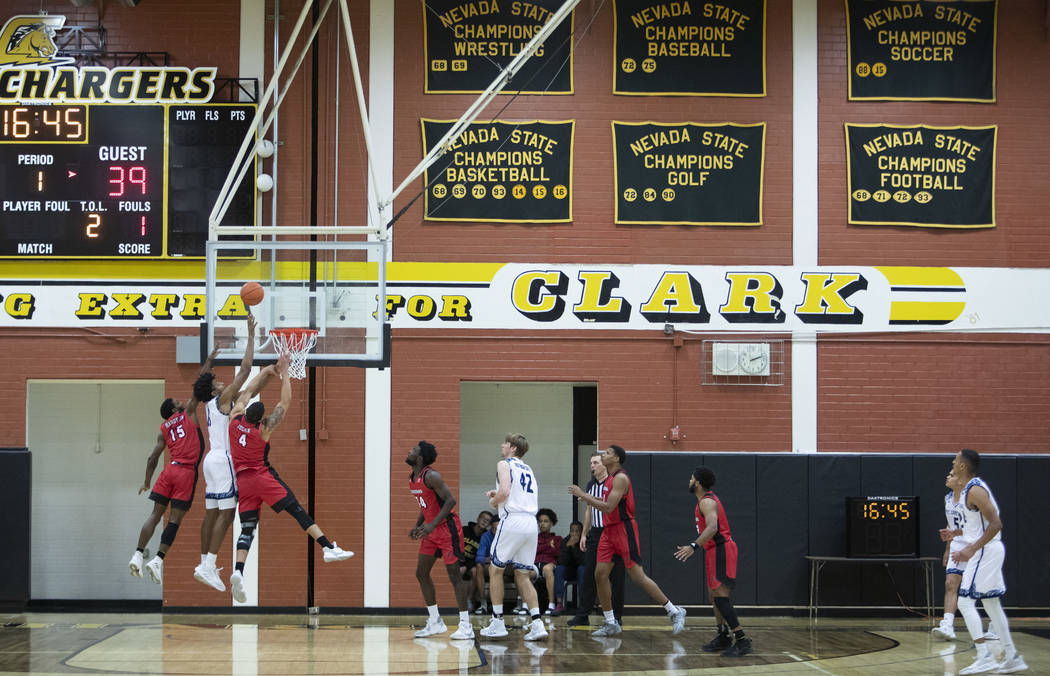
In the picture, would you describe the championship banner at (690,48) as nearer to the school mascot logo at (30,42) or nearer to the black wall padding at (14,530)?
the school mascot logo at (30,42)

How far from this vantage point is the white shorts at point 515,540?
10359mm

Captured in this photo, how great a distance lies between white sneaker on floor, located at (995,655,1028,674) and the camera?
942 centimetres

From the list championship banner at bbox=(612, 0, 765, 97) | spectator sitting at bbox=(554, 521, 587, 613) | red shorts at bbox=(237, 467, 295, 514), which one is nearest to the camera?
red shorts at bbox=(237, 467, 295, 514)

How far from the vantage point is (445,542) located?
10.5 m

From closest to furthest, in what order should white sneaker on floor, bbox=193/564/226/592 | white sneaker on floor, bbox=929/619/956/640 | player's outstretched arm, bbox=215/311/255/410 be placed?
1. player's outstretched arm, bbox=215/311/255/410
2. white sneaker on floor, bbox=193/564/226/592
3. white sneaker on floor, bbox=929/619/956/640

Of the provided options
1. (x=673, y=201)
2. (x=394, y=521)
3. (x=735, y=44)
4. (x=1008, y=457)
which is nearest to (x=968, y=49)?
(x=735, y=44)

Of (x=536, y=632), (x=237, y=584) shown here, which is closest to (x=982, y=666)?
(x=536, y=632)

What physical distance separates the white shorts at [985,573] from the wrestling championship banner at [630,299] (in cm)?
401

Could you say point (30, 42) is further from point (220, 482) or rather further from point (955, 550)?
point (955, 550)

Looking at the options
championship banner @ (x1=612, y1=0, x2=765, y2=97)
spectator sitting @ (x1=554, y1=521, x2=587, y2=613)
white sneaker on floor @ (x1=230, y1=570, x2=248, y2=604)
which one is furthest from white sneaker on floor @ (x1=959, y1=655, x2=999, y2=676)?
championship banner @ (x1=612, y1=0, x2=765, y2=97)

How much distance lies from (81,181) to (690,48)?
23.5 ft

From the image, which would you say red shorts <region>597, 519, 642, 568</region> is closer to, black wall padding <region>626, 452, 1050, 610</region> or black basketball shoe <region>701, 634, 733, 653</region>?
black basketball shoe <region>701, 634, 733, 653</region>

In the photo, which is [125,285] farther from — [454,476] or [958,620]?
[958,620]

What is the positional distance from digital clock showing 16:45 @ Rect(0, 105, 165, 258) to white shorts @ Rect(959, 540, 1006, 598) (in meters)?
8.91
